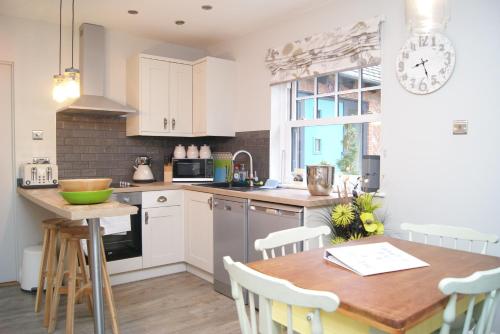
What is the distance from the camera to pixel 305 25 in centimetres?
339

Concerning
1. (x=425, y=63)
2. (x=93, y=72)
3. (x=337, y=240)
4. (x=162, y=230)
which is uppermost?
(x=93, y=72)

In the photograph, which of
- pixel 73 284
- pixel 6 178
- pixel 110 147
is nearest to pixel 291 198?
pixel 73 284

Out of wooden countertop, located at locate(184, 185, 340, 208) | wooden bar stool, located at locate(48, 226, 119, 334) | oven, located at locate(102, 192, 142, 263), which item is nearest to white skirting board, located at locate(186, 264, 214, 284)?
oven, located at locate(102, 192, 142, 263)

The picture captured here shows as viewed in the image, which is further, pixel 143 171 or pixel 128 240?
pixel 143 171

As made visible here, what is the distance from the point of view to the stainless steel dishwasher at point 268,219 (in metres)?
2.64

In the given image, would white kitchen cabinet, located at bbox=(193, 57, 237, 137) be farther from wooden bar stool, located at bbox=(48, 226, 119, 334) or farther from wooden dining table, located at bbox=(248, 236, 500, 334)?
wooden dining table, located at bbox=(248, 236, 500, 334)

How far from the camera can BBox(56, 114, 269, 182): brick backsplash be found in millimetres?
3811

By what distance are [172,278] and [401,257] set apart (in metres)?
2.68

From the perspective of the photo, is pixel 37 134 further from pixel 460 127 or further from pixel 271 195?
pixel 460 127

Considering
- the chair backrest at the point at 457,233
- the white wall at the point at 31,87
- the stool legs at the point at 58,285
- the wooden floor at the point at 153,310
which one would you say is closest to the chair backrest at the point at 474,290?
the chair backrest at the point at 457,233

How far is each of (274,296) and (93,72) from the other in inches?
134

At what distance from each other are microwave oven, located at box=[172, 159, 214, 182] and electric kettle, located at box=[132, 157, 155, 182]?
0.27m

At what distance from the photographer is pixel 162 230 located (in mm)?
3705

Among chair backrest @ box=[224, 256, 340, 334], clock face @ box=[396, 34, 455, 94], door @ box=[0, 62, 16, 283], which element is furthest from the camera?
door @ box=[0, 62, 16, 283]
